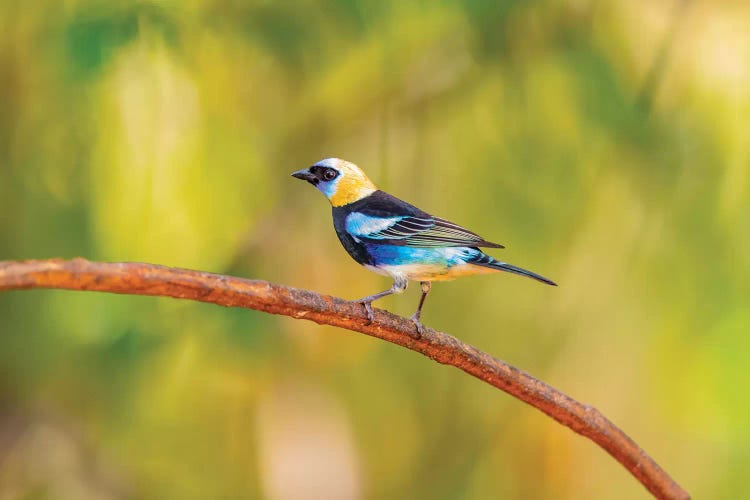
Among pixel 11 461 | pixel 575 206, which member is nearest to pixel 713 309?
pixel 575 206

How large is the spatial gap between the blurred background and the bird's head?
→ 1.58 metres

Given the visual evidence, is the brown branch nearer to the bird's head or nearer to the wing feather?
the wing feather

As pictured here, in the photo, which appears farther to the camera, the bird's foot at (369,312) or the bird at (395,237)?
the bird at (395,237)

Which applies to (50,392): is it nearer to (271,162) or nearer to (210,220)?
(210,220)

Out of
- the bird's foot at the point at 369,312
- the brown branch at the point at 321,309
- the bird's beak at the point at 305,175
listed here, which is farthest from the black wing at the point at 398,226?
the bird's foot at the point at 369,312

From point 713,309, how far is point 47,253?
3719 millimetres

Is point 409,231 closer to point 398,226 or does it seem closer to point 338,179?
point 398,226

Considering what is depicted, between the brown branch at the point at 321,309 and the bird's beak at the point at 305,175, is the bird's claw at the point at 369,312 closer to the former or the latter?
the brown branch at the point at 321,309

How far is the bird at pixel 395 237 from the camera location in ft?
8.80

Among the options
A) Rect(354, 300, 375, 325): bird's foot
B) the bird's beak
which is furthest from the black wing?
Rect(354, 300, 375, 325): bird's foot

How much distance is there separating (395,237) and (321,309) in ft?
2.56

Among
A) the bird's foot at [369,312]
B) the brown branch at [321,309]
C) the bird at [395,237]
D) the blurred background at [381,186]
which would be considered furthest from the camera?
the blurred background at [381,186]

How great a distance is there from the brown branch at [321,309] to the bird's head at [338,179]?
725 mm

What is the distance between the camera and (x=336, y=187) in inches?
118
